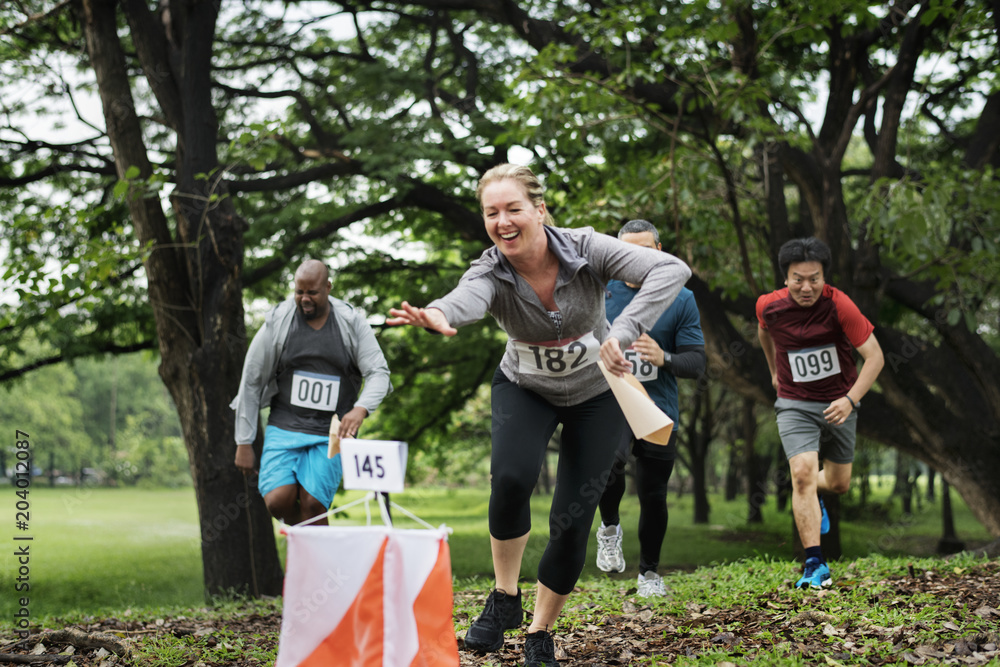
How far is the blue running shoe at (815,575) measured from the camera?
513cm

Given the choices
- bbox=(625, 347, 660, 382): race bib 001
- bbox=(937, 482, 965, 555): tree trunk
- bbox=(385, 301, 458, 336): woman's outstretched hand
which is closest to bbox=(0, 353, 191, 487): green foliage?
bbox=(937, 482, 965, 555): tree trunk

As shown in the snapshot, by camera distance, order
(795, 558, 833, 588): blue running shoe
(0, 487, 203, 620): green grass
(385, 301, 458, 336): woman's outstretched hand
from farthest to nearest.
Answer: (0, 487, 203, 620): green grass, (795, 558, 833, 588): blue running shoe, (385, 301, 458, 336): woman's outstretched hand

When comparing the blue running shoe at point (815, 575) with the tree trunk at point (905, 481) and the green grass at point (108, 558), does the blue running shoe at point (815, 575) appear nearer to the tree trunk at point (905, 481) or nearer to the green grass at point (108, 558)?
the green grass at point (108, 558)

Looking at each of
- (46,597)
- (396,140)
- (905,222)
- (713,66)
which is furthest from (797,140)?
(46,597)

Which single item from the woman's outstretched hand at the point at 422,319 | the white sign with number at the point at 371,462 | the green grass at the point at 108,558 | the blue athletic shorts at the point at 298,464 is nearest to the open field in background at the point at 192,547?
the green grass at the point at 108,558

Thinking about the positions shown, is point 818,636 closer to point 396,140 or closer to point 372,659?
point 372,659

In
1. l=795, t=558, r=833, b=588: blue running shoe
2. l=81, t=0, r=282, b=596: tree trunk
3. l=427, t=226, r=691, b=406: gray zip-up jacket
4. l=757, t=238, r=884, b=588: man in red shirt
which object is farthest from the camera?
l=81, t=0, r=282, b=596: tree trunk

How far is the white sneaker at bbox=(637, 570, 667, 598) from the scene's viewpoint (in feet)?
17.9

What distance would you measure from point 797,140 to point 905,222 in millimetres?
3002

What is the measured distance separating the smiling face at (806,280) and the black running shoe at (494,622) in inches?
113

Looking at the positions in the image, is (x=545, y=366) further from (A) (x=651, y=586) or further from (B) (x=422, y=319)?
(A) (x=651, y=586)

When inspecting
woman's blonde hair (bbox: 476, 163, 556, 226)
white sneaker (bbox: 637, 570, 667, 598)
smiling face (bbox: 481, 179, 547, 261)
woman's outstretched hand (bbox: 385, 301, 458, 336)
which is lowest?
white sneaker (bbox: 637, 570, 667, 598)

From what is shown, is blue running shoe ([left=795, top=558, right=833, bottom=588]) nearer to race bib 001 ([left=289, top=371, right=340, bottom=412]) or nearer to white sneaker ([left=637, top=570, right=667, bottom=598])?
white sneaker ([left=637, top=570, right=667, bottom=598])

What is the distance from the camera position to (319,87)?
42.9 ft
